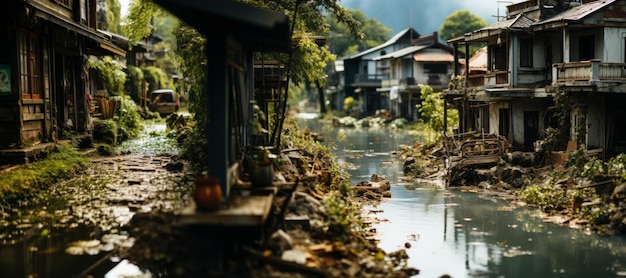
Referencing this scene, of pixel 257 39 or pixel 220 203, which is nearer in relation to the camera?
pixel 220 203

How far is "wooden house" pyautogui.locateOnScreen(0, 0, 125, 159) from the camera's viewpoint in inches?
691

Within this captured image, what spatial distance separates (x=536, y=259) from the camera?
46.8ft

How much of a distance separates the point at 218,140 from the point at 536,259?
26.0ft

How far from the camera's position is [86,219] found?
13.6 metres

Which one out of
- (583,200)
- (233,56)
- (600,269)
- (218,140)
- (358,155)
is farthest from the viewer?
(358,155)

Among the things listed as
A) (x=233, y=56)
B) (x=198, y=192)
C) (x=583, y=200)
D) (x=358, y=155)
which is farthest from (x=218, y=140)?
(x=358, y=155)

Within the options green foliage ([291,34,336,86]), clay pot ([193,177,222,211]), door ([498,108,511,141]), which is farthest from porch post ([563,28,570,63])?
clay pot ([193,177,222,211])

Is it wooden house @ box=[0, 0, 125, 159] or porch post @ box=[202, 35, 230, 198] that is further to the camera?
wooden house @ box=[0, 0, 125, 159]

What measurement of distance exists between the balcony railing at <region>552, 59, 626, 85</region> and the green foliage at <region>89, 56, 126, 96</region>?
2372 centimetres

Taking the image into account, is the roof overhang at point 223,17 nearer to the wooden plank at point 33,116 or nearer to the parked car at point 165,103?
the wooden plank at point 33,116

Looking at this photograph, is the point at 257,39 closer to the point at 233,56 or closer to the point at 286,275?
the point at 233,56

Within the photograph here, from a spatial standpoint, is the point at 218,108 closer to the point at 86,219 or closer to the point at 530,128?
the point at 86,219

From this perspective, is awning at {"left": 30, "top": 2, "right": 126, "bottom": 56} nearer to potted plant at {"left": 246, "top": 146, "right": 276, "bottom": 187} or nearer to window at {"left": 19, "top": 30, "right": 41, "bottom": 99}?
window at {"left": 19, "top": 30, "right": 41, "bottom": 99}

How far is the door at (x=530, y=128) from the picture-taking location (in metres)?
28.7
